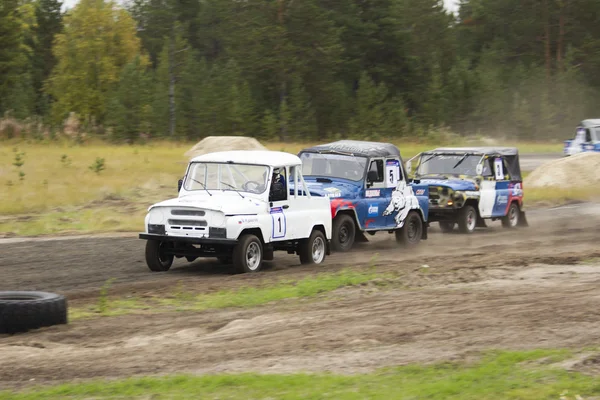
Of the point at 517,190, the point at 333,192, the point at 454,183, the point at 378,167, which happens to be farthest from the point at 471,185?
the point at 333,192

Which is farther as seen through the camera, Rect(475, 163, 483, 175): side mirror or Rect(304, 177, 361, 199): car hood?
Rect(475, 163, 483, 175): side mirror

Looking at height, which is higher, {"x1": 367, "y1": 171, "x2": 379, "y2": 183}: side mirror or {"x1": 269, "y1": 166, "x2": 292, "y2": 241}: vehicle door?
{"x1": 367, "y1": 171, "x2": 379, "y2": 183}: side mirror

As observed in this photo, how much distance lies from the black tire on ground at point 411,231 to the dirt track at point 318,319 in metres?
1.57

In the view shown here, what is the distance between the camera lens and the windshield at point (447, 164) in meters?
21.5

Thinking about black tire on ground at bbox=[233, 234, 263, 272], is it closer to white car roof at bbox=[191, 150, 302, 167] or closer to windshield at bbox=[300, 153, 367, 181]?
white car roof at bbox=[191, 150, 302, 167]

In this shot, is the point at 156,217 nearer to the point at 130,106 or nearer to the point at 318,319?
the point at 318,319

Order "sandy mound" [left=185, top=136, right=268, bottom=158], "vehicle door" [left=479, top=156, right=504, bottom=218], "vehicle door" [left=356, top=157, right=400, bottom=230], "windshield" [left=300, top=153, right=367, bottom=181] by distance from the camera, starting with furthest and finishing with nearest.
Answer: "sandy mound" [left=185, top=136, right=268, bottom=158] → "vehicle door" [left=479, top=156, right=504, bottom=218] → "windshield" [left=300, top=153, right=367, bottom=181] → "vehicle door" [left=356, top=157, right=400, bottom=230]

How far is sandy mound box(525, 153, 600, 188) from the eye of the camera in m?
31.9

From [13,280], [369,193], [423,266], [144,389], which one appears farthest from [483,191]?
[144,389]

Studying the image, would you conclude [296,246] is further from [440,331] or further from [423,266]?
[440,331]

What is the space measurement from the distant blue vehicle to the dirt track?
26.8 inches

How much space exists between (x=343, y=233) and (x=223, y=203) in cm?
371

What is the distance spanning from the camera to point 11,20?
55531 mm

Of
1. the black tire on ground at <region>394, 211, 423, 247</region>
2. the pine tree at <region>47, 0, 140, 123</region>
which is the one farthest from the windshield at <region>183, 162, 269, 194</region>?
the pine tree at <region>47, 0, 140, 123</region>
